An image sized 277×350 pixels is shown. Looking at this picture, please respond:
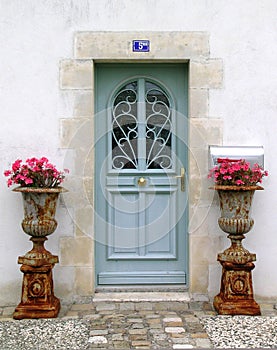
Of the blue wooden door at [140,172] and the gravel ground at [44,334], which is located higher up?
the blue wooden door at [140,172]

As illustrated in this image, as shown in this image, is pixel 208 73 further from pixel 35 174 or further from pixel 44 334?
pixel 44 334

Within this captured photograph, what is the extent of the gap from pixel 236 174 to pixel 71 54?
72.2 inches

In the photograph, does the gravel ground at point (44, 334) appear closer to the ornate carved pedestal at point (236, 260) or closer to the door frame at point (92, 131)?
the door frame at point (92, 131)

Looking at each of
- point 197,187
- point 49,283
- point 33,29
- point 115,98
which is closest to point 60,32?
point 33,29

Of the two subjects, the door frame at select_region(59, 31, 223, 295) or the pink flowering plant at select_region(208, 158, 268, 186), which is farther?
the door frame at select_region(59, 31, 223, 295)

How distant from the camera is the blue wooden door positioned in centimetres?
498

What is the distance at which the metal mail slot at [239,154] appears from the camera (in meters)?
4.66

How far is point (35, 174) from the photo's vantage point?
439 cm

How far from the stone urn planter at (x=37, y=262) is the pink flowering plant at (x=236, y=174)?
1.36 meters

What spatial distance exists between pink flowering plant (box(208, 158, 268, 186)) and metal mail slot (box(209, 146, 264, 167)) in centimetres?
13

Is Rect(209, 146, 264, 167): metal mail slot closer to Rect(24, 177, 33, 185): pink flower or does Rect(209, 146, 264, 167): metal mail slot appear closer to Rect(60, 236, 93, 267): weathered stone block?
Rect(60, 236, 93, 267): weathered stone block

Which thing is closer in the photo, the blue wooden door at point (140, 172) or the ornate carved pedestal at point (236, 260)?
the ornate carved pedestal at point (236, 260)

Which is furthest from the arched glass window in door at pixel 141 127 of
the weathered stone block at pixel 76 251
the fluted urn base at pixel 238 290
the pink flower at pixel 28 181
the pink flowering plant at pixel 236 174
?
the fluted urn base at pixel 238 290

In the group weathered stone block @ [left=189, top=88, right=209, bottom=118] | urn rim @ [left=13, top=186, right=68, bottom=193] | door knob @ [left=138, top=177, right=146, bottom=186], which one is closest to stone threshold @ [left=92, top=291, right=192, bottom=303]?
door knob @ [left=138, top=177, right=146, bottom=186]
